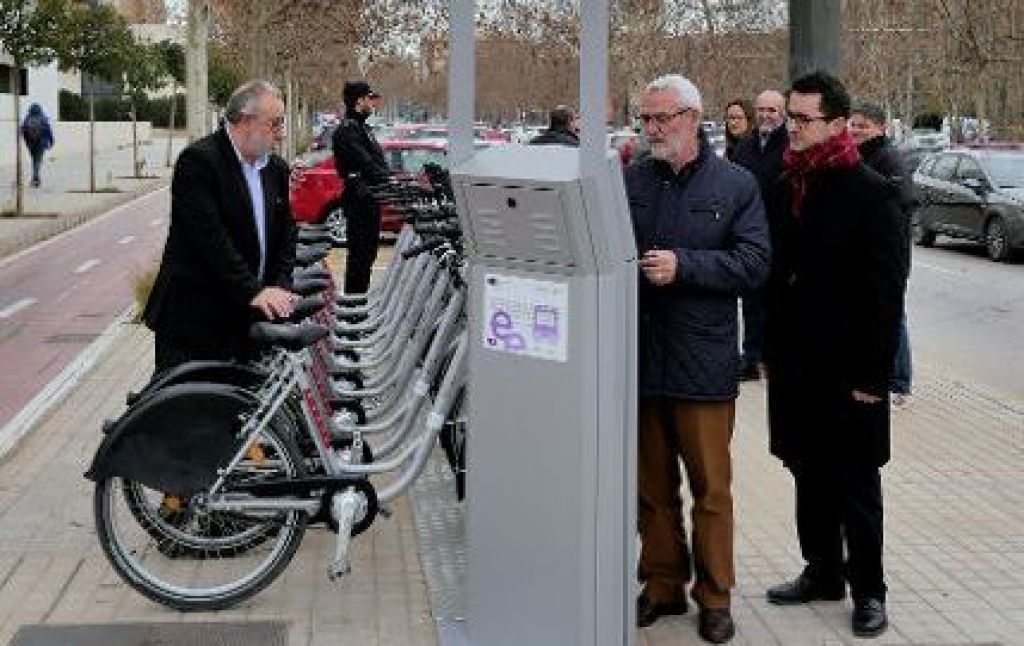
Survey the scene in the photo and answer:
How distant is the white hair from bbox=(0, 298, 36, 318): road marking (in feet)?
36.8

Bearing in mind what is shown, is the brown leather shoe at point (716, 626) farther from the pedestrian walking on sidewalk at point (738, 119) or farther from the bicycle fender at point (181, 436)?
the pedestrian walking on sidewalk at point (738, 119)

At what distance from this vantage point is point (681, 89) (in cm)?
518

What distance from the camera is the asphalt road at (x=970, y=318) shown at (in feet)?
40.2

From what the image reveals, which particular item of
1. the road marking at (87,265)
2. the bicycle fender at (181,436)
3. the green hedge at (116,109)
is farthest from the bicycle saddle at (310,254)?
the green hedge at (116,109)

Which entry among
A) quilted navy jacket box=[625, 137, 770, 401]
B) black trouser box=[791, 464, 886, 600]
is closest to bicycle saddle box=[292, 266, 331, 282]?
quilted navy jacket box=[625, 137, 770, 401]

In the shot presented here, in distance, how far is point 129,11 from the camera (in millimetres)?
90250

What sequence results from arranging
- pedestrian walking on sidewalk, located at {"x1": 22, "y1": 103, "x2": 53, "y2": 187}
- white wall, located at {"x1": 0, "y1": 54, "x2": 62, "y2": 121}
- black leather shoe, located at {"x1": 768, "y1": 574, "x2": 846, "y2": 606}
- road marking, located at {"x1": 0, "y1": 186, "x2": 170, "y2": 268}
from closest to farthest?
black leather shoe, located at {"x1": 768, "y1": 574, "x2": 846, "y2": 606}
road marking, located at {"x1": 0, "y1": 186, "x2": 170, "y2": 268}
pedestrian walking on sidewalk, located at {"x1": 22, "y1": 103, "x2": 53, "y2": 187}
white wall, located at {"x1": 0, "y1": 54, "x2": 62, "y2": 121}

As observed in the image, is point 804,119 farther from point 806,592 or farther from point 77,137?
point 77,137

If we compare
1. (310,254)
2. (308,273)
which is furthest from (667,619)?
(310,254)

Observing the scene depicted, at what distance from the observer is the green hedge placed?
64.6 meters

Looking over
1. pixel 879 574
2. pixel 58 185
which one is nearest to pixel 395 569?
pixel 879 574

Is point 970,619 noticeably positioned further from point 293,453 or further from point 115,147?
point 115,147

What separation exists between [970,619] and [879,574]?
1.44 feet

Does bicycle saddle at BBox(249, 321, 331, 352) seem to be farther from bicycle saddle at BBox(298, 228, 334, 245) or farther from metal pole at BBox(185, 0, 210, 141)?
metal pole at BBox(185, 0, 210, 141)
